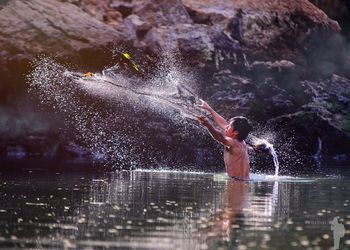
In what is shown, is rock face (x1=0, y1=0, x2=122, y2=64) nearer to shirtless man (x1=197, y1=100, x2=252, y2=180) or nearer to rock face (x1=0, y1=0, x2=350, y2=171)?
rock face (x1=0, y1=0, x2=350, y2=171)

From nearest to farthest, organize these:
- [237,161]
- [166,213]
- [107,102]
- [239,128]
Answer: [166,213]
[239,128]
[237,161]
[107,102]

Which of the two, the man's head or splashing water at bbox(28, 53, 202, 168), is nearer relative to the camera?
the man's head

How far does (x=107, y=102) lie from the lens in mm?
26656

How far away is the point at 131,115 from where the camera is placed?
88.7ft

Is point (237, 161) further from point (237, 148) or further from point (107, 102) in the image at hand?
point (107, 102)

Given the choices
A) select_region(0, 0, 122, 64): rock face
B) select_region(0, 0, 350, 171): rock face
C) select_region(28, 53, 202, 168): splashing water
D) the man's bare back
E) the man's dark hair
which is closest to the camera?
the man's dark hair

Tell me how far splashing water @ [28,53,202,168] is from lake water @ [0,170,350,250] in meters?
8.61

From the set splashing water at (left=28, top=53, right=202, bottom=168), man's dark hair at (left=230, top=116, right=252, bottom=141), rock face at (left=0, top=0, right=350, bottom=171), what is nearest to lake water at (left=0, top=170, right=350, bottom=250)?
man's dark hair at (left=230, top=116, right=252, bottom=141)

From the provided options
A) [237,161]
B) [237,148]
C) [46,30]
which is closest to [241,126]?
[237,148]

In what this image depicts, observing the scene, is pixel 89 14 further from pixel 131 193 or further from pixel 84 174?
pixel 131 193

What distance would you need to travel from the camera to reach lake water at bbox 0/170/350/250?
851 cm

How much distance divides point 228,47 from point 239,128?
1193 cm

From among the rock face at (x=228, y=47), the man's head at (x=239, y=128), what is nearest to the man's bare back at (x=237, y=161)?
the man's head at (x=239, y=128)

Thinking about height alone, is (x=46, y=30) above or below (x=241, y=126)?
above
